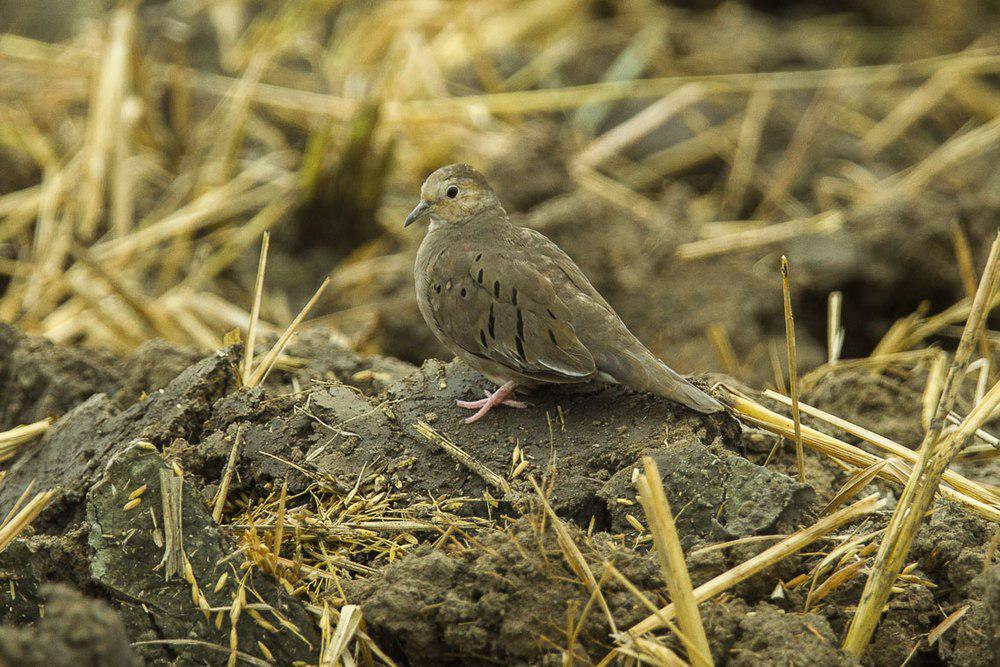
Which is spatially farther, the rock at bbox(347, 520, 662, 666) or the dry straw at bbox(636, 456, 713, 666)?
the rock at bbox(347, 520, 662, 666)

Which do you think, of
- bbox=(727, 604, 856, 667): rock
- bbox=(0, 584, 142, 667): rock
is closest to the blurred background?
bbox=(727, 604, 856, 667): rock

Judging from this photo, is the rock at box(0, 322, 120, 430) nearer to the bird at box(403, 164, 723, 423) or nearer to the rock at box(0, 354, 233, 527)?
the rock at box(0, 354, 233, 527)

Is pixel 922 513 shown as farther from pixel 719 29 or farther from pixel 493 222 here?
pixel 719 29

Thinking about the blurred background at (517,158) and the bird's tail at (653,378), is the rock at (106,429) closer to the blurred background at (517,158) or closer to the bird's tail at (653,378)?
the bird's tail at (653,378)

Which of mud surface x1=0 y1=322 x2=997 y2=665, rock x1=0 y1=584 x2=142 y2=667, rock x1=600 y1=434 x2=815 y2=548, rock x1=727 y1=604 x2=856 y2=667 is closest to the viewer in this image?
rock x1=0 y1=584 x2=142 y2=667

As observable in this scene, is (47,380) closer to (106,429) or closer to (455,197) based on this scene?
(106,429)

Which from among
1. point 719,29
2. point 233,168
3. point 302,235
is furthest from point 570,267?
point 719,29

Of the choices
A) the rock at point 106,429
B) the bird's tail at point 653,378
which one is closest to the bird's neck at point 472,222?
the bird's tail at point 653,378

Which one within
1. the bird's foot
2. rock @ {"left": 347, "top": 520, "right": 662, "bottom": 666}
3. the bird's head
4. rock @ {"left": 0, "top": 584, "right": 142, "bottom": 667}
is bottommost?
rock @ {"left": 347, "top": 520, "right": 662, "bottom": 666}

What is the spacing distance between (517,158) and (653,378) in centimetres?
331

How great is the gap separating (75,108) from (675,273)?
13.6ft

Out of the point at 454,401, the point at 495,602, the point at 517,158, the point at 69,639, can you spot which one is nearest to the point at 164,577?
the point at 69,639

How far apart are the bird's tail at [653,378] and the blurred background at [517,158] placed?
183 centimetres

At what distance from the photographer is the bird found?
11.4 feet
